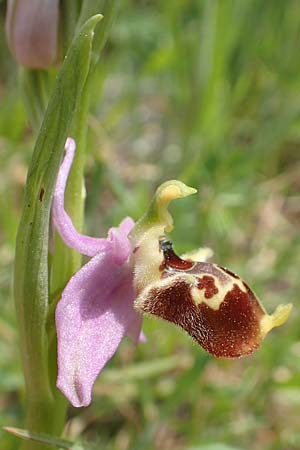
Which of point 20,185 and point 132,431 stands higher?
point 20,185

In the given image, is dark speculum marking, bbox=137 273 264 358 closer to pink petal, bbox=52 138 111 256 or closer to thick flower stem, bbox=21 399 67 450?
pink petal, bbox=52 138 111 256

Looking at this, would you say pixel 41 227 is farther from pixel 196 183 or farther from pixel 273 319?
pixel 196 183

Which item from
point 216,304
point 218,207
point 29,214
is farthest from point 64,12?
point 218,207

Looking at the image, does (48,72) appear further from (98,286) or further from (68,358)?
(68,358)

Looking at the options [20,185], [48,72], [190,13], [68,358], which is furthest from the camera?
[190,13]

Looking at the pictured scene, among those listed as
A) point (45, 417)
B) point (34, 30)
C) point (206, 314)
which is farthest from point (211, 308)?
point (34, 30)
